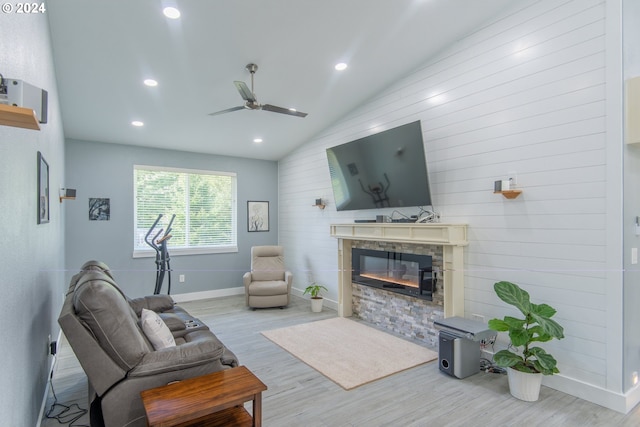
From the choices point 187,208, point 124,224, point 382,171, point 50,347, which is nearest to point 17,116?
point 50,347

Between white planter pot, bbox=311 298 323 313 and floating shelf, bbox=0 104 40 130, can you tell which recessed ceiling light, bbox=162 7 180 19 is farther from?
white planter pot, bbox=311 298 323 313

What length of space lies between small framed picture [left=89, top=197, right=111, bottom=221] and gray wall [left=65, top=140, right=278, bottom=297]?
53 millimetres

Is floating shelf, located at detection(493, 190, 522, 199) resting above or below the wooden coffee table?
above

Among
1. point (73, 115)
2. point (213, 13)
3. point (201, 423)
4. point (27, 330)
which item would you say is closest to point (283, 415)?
point (201, 423)

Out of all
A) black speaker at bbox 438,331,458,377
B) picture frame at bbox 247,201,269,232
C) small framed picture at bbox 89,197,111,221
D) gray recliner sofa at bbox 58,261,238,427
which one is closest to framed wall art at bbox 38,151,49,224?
gray recliner sofa at bbox 58,261,238,427

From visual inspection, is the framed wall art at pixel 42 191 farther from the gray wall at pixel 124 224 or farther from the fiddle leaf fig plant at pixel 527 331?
the fiddle leaf fig plant at pixel 527 331

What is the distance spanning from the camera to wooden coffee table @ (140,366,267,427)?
1.66 meters

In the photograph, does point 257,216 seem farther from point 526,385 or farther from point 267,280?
point 526,385

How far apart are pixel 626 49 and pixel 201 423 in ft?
13.0

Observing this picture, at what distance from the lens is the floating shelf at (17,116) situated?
1.07 metres

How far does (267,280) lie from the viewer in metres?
5.96

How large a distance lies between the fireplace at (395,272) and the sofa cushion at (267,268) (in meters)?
1.56

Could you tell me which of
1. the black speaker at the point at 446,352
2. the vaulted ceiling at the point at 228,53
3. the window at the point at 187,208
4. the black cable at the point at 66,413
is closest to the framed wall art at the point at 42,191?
the vaulted ceiling at the point at 228,53
